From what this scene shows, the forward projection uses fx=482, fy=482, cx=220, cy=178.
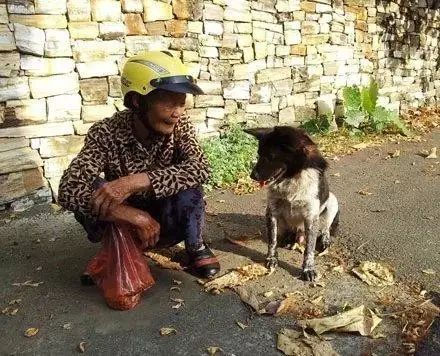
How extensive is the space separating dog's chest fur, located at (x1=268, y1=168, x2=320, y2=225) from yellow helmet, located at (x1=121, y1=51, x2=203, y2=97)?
1002 mm

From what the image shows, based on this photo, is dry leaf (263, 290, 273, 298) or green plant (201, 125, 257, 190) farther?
green plant (201, 125, 257, 190)

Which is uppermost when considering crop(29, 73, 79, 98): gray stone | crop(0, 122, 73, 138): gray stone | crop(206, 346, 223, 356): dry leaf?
crop(29, 73, 79, 98): gray stone

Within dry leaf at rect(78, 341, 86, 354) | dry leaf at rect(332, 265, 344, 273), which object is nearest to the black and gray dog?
dry leaf at rect(332, 265, 344, 273)

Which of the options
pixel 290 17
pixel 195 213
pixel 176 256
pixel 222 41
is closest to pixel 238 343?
pixel 195 213

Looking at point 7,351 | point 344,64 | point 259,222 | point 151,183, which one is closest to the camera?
point 7,351

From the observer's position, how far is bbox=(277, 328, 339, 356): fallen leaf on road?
2771 millimetres

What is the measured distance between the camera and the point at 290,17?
25.1 ft

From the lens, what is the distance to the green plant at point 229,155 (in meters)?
6.18

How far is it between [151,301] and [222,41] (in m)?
4.40

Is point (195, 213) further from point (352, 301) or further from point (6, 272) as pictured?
point (6, 272)

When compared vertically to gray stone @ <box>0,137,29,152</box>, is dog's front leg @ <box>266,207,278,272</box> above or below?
below

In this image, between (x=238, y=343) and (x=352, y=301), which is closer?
(x=238, y=343)

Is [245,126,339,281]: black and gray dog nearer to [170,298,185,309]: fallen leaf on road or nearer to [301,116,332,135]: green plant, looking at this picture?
[170,298,185,309]: fallen leaf on road

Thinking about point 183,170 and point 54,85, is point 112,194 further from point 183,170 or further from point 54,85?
point 54,85
